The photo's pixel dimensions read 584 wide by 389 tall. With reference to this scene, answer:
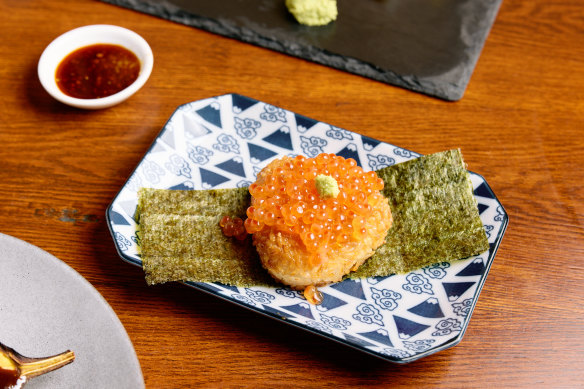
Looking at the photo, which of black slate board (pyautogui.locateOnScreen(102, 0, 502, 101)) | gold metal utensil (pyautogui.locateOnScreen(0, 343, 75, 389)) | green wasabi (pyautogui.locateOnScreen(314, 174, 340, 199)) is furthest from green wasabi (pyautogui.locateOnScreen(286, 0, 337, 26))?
gold metal utensil (pyautogui.locateOnScreen(0, 343, 75, 389))

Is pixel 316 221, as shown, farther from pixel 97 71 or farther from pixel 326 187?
pixel 97 71

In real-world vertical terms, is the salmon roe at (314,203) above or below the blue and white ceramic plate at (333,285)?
above

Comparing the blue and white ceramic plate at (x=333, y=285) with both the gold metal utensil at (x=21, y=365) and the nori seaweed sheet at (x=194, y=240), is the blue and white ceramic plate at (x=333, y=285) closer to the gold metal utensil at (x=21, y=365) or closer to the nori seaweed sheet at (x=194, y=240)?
the nori seaweed sheet at (x=194, y=240)

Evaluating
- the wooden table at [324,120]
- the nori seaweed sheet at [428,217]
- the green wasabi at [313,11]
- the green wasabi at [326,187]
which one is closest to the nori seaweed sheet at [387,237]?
the nori seaweed sheet at [428,217]

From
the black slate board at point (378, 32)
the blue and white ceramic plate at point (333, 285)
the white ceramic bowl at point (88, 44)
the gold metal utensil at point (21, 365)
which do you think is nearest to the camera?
the gold metal utensil at point (21, 365)

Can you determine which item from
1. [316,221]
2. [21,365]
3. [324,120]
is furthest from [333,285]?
[21,365]

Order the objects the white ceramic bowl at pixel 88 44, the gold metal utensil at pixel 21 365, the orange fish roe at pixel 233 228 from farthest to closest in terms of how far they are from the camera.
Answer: the white ceramic bowl at pixel 88 44, the orange fish roe at pixel 233 228, the gold metal utensil at pixel 21 365

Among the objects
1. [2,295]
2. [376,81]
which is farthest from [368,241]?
[2,295]
